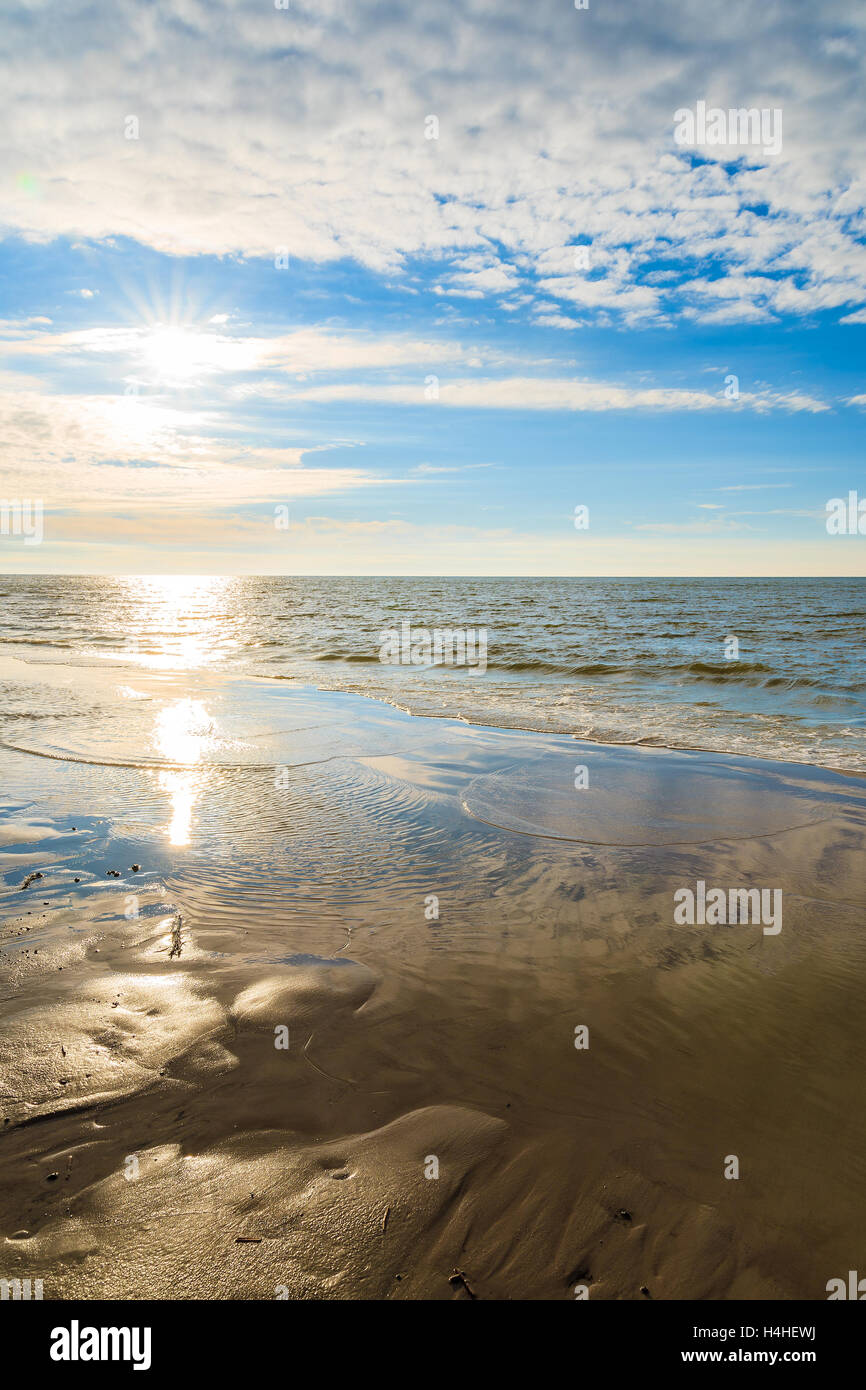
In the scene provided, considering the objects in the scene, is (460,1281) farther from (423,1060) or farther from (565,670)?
(565,670)

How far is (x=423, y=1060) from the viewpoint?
3.76 meters

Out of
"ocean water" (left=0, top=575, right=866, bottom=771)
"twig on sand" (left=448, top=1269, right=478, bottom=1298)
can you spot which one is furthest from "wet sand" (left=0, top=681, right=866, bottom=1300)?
"ocean water" (left=0, top=575, right=866, bottom=771)

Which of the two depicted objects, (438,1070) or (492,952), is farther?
(492,952)

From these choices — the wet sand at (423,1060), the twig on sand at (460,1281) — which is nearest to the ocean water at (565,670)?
the wet sand at (423,1060)

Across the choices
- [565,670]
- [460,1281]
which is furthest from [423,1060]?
[565,670]

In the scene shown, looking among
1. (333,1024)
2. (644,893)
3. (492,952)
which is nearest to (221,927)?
(333,1024)

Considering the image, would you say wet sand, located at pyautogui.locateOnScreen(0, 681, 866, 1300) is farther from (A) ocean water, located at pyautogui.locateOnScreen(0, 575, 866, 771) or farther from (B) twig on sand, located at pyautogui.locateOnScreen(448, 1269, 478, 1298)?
(A) ocean water, located at pyautogui.locateOnScreen(0, 575, 866, 771)

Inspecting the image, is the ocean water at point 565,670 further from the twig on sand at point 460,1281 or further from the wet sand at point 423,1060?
the twig on sand at point 460,1281

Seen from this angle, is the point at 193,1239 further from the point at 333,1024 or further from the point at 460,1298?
the point at 333,1024

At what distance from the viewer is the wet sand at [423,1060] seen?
2652mm

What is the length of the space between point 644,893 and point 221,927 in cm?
360

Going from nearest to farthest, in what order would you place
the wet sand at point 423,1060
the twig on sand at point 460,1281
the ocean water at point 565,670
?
1. the twig on sand at point 460,1281
2. the wet sand at point 423,1060
3. the ocean water at point 565,670
